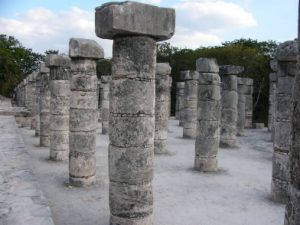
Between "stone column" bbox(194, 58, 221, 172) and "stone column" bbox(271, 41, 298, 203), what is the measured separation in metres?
3.01

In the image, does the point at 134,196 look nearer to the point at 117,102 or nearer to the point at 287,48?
the point at 117,102

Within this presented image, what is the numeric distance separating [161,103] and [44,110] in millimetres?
4852

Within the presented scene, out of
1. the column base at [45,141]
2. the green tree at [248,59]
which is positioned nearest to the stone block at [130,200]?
the column base at [45,141]

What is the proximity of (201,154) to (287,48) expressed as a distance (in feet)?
15.1

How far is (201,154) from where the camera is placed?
39.5ft

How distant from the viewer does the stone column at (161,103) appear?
1473 centimetres

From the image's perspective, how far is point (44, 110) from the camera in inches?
613

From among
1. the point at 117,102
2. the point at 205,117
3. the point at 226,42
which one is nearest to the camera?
the point at 117,102

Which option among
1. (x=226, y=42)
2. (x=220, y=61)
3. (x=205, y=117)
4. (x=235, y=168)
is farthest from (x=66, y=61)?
(x=226, y=42)

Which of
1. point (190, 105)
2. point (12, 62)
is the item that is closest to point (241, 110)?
point (190, 105)

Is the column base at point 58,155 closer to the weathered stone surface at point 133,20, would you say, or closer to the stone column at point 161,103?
the stone column at point 161,103

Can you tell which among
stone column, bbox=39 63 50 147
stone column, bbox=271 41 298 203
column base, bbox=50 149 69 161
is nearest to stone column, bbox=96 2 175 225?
stone column, bbox=271 41 298 203

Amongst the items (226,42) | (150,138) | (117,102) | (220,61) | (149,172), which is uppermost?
(226,42)

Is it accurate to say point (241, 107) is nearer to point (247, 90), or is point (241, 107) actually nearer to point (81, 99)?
point (247, 90)
